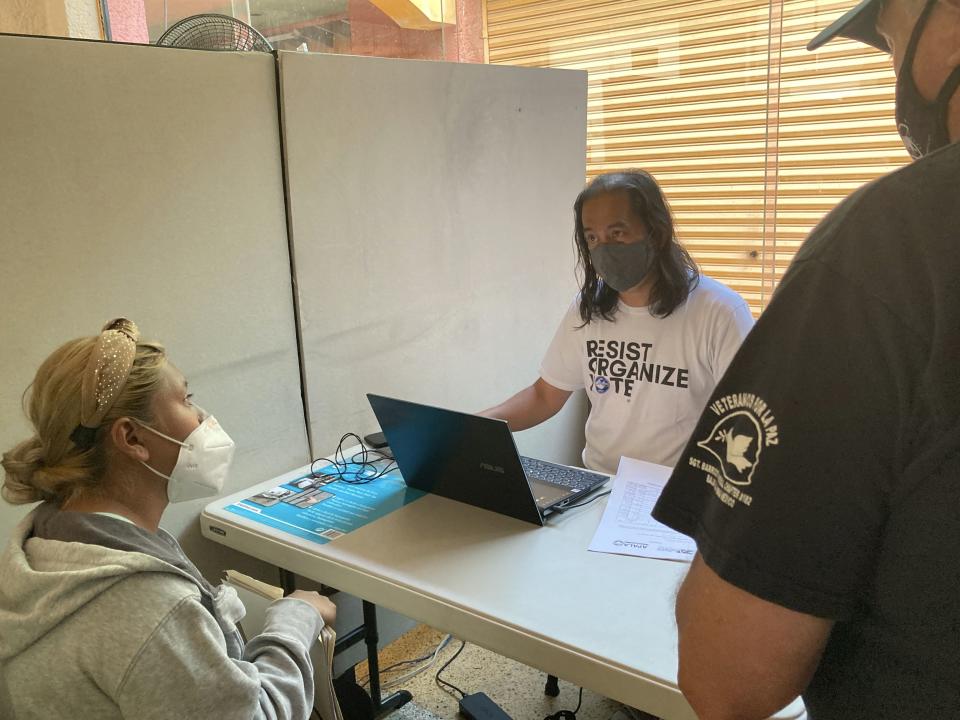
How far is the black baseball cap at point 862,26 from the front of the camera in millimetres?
700

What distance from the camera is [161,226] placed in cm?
167

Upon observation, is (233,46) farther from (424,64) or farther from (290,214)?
(424,64)

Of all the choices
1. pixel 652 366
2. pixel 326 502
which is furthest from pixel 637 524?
pixel 326 502

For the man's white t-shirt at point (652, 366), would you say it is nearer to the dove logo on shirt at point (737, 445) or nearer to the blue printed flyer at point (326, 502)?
the blue printed flyer at point (326, 502)

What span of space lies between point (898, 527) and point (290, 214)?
1.62 metres

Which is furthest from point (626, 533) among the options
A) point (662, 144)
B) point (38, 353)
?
point (662, 144)

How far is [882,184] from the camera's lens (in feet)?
1.90

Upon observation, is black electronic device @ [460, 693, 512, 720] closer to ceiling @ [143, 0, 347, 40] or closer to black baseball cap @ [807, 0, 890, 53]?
black baseball cap @ [807, 0, 890, 53]

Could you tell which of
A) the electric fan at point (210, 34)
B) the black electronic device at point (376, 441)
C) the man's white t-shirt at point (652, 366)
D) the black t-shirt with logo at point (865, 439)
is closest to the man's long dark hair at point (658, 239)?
the man's white t-shirt at point (652, 366)

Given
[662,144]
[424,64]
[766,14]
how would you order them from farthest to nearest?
1. [662,144]
2. [766,14]
3. [424,64]

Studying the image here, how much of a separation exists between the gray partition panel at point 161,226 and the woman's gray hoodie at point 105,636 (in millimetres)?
575

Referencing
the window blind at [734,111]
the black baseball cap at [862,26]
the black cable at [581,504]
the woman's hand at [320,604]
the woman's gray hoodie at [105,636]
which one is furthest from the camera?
the window blind at [734,111]

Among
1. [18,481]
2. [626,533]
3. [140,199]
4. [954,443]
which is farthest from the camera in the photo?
[140,199]

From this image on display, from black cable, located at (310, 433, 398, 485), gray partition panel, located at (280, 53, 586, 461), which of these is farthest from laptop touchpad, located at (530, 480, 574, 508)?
gray partition panel, located at (280, 53, 586, 461)
